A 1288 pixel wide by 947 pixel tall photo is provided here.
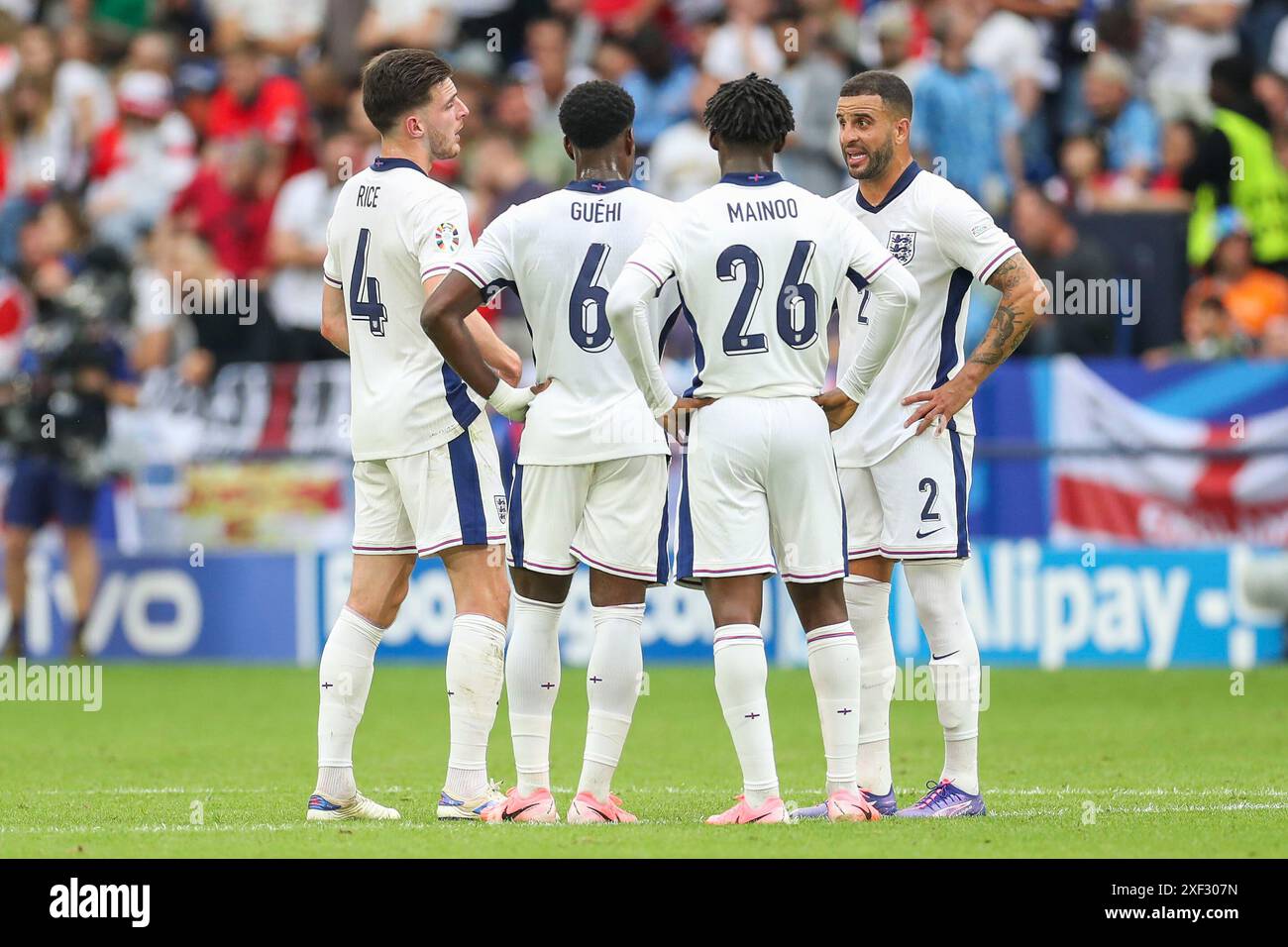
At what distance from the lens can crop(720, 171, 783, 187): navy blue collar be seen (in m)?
7.34

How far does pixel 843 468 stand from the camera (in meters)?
8.09

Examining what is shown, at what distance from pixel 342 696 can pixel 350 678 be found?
0.25ft

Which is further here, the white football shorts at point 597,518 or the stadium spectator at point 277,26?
the stadium spectator at point 277,26

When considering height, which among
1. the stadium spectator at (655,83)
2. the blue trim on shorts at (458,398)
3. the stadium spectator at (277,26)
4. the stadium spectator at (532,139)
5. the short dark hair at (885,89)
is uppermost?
the stadium spectator at (277,26)

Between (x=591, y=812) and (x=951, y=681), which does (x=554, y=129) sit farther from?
(x=591, y=812)

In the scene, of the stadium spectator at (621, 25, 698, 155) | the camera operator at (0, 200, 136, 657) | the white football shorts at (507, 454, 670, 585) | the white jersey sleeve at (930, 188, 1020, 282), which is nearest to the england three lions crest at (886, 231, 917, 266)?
the white jersey sleeve at (930, 188, 1020, 282)

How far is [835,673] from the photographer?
291 inches

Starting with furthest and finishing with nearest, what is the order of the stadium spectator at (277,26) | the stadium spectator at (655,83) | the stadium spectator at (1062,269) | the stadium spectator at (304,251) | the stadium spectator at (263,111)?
the stadium spectator at (277,26) → the stadium spectator at (263,111) → the stadium spectator at (655,83) → the stadium spectator at (304,251) → the stadium spectator at (1062,269)

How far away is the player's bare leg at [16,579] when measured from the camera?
15516 mm

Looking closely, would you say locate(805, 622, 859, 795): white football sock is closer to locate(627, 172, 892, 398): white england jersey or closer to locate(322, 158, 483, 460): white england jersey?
locate(627, 172, 892, 398): white england jersey

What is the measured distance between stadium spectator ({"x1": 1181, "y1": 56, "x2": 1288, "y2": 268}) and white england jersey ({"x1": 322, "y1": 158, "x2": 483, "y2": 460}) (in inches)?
378

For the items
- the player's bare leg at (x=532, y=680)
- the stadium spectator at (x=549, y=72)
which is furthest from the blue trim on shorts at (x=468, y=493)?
the stadium spectator at (x=549, y=72)

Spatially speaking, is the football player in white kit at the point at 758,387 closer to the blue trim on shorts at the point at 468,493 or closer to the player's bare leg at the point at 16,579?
the blue trim on shorts at the point at 468,493

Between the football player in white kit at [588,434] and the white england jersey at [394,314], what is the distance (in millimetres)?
331
